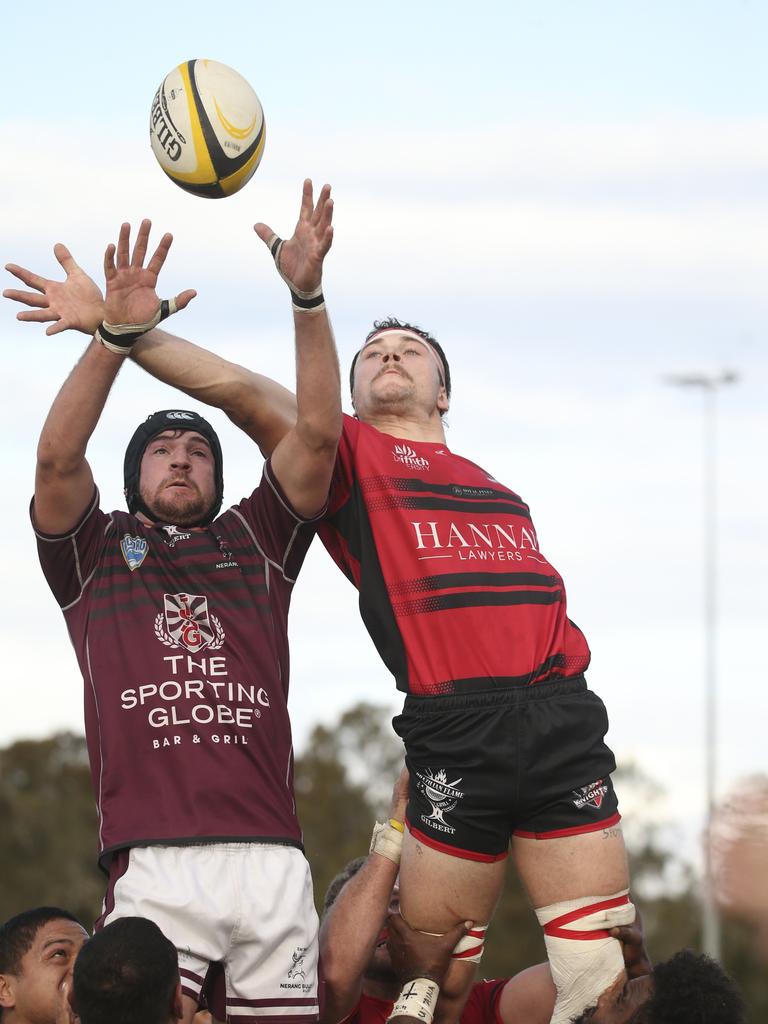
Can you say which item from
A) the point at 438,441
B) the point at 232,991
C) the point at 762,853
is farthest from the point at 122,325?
the point at 762,853

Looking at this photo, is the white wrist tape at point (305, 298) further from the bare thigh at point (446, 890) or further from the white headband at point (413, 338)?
the bare thigh at point (446, 890)

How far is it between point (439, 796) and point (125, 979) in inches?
66.0

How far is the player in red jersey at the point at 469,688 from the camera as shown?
5961 mm

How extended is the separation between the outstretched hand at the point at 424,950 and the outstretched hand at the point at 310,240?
2681 millimetres

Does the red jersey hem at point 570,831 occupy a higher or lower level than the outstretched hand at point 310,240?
lower

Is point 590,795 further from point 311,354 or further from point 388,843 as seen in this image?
point 311,354

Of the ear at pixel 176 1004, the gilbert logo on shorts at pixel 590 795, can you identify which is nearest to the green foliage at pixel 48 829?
the gilbert logo on shorts at pixel 590 795

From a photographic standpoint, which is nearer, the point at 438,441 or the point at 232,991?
the point at 232,991

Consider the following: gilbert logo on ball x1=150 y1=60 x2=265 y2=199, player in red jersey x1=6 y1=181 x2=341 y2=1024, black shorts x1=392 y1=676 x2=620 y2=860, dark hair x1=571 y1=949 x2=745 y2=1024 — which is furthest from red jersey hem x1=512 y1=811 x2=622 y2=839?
gilbert logo on ball x1=150 y1=60 x2=265 y2=199

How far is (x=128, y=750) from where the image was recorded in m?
6.02

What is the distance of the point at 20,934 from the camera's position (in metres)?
6.09

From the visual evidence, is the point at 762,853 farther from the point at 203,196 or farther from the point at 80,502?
the point at 203,196

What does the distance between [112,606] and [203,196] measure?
1.80 metres

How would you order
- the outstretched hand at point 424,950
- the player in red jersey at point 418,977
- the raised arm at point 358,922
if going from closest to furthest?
Answer: 1. the player in red jersey at point 418,977
2. the outstretched hand at point 424,950
3. the raised arm at point 358,922
